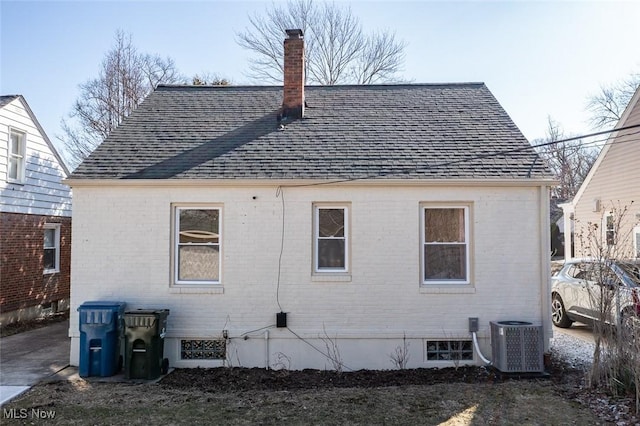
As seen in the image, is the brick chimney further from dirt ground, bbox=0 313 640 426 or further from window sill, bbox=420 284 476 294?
dirt ground, bbox=0 313 640 426

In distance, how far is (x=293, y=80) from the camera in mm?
10523

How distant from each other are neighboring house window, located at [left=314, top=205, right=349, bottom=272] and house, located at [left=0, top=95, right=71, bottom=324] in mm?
8566

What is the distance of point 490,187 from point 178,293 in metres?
5.90

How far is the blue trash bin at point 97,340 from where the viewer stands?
25.4 feet

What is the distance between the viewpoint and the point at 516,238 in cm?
842

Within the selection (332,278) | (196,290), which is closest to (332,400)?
(332,278)

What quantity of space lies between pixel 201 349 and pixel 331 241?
9.99 ft

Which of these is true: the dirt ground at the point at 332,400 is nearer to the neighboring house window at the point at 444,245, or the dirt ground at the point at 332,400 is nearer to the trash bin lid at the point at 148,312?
the trash bin lid at the point at 148,312

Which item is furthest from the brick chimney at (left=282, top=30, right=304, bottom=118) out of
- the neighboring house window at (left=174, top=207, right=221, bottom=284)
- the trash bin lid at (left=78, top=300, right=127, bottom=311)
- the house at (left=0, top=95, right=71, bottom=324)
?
the house at (left=0, top=95, right=71, bottom=324)

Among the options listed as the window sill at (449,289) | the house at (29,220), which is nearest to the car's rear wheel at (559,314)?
the window sill at (449,289)

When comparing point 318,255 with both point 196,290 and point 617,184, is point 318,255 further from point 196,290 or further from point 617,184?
point 617,184

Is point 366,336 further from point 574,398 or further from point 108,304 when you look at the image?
point 108,304

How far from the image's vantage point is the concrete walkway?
24.3ft

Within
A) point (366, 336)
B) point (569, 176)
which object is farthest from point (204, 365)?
point (569, 176)
